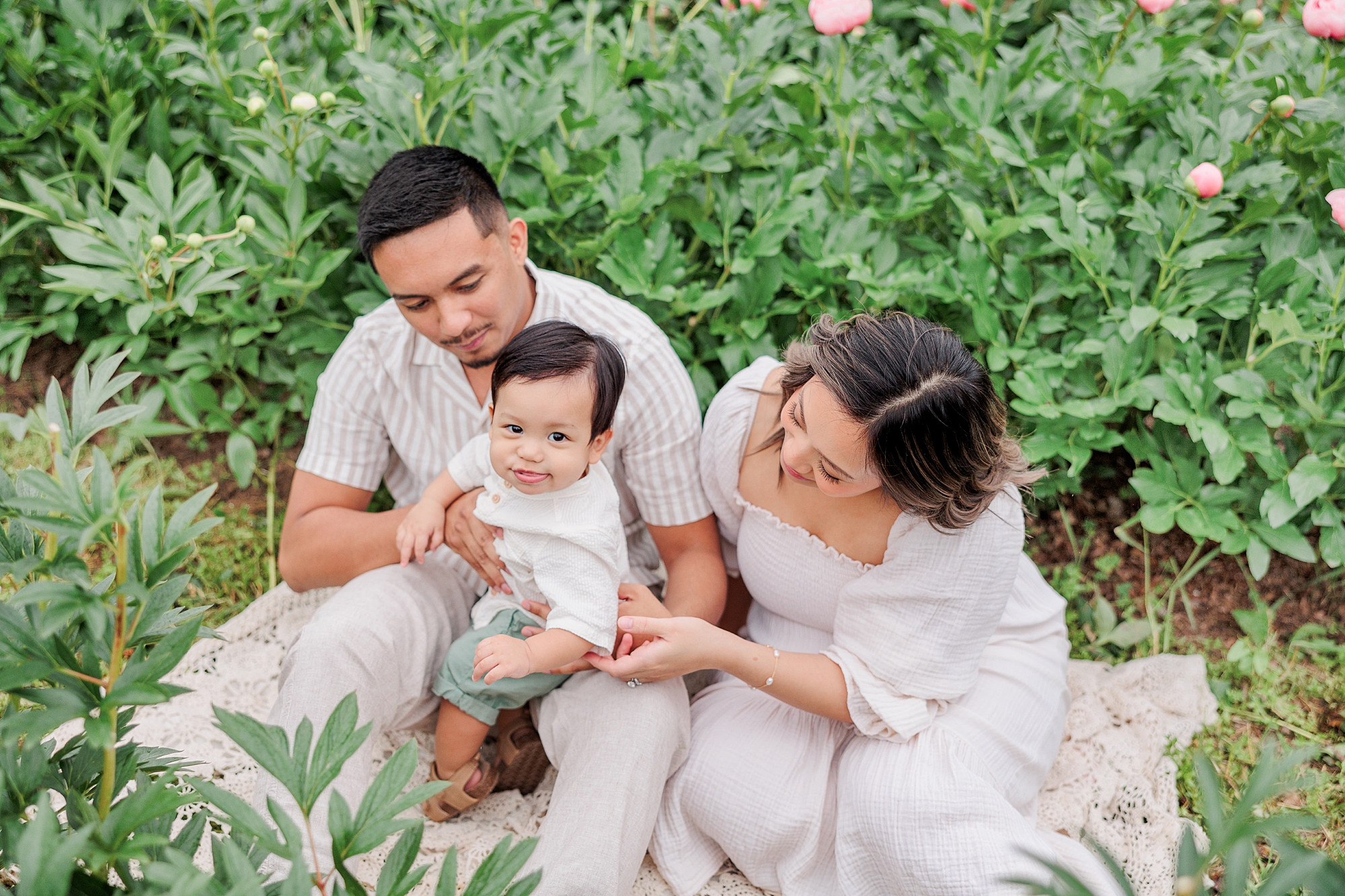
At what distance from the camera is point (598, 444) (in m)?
1.76

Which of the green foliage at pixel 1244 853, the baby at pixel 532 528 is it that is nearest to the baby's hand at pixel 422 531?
the baby at pixel 532 528

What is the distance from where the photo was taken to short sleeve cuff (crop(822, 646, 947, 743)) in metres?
1.86

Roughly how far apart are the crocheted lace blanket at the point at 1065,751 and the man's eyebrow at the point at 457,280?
38.6 inches

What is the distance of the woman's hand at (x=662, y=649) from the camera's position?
1.78 m

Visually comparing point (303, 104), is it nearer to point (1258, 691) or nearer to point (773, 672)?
point (773, 672)

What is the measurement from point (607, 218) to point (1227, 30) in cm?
216

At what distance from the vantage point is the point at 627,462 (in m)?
2.07

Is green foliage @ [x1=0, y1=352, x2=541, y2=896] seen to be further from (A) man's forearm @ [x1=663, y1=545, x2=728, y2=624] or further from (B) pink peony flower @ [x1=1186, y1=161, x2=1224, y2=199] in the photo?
(B) pink peony flower @ [x1=1186, y1=161, x2=1224, y2=199]

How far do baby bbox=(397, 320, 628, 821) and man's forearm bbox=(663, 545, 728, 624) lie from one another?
141 mm

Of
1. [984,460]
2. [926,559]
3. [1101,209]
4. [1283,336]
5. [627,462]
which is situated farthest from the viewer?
[1101,209]

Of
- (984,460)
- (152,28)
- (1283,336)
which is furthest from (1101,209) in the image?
(152,28)

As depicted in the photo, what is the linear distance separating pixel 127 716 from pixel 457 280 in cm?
104

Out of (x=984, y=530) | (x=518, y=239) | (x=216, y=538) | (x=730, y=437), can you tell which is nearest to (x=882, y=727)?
(x=984, y=530)

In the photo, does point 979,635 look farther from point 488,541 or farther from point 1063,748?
point 488,541
